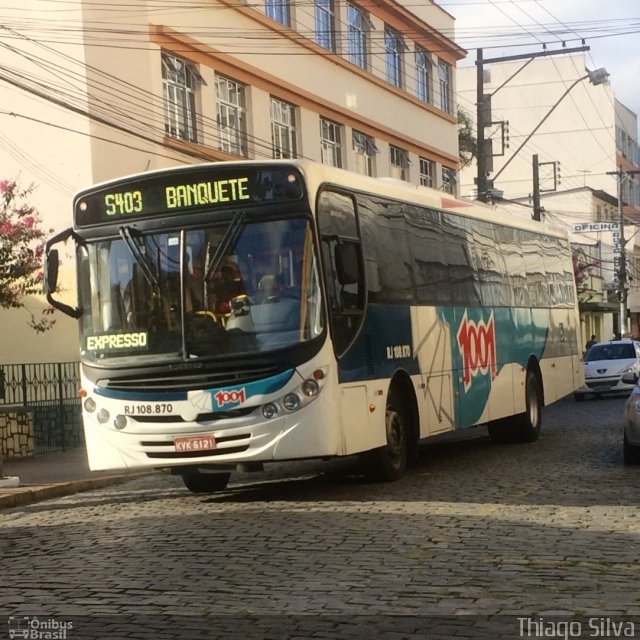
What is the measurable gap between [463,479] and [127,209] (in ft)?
15.3

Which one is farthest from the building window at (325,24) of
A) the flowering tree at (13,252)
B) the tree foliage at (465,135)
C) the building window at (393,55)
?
the tree foliage at (465,135)

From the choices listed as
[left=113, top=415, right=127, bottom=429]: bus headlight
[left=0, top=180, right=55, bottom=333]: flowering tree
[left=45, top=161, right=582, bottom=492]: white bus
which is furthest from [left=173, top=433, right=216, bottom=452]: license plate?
[left=0, top=180, right=55, bottom=333]: flowering tree

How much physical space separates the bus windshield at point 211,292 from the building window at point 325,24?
20.9 metres

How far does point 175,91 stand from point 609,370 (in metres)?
14.1

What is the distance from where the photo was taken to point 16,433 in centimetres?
1903

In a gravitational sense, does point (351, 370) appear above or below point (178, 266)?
below

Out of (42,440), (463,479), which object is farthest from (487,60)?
(463,479)

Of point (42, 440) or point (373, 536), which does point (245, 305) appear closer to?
point (373, 536)

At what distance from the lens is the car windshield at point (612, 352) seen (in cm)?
3316

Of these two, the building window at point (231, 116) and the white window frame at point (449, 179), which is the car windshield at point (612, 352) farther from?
the building window at point (231, 116)

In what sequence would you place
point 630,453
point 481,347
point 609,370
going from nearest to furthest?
point 630,453 → point 481,347 → point 609,370

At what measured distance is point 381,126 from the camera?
34.7 m

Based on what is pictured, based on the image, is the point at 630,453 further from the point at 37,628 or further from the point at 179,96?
the point at 179,96

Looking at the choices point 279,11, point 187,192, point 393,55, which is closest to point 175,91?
point 279,11
